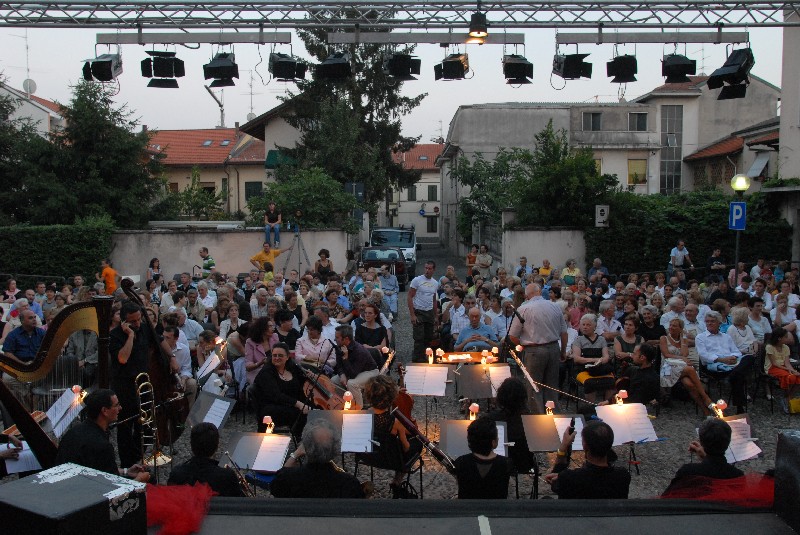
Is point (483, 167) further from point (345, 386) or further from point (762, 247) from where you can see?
point (345, 386)

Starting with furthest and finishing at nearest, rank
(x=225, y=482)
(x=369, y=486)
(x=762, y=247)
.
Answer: (x=762, y=247) < (x=369, y=486) < (x=225, y=482)

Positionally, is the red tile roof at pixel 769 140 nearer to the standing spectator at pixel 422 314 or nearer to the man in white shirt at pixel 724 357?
the man in white shirt at pixel 724 357

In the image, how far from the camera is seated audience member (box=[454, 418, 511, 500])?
16.4 ft

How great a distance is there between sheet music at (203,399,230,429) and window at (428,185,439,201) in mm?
62094

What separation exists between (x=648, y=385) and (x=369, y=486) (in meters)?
4.40

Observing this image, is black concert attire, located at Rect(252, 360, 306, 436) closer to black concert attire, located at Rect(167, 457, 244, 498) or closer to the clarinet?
the clarinet

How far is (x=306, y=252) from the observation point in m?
20.7

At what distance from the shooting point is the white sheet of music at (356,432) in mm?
5992

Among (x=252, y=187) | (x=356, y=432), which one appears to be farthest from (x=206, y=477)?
(x=252, y=187)

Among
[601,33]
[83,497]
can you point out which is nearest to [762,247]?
[601,33]

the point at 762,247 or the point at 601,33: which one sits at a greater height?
the point at 601,33

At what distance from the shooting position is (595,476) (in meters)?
4.63

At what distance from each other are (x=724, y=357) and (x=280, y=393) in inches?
231

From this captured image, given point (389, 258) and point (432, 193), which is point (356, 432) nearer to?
point (389, 258)
